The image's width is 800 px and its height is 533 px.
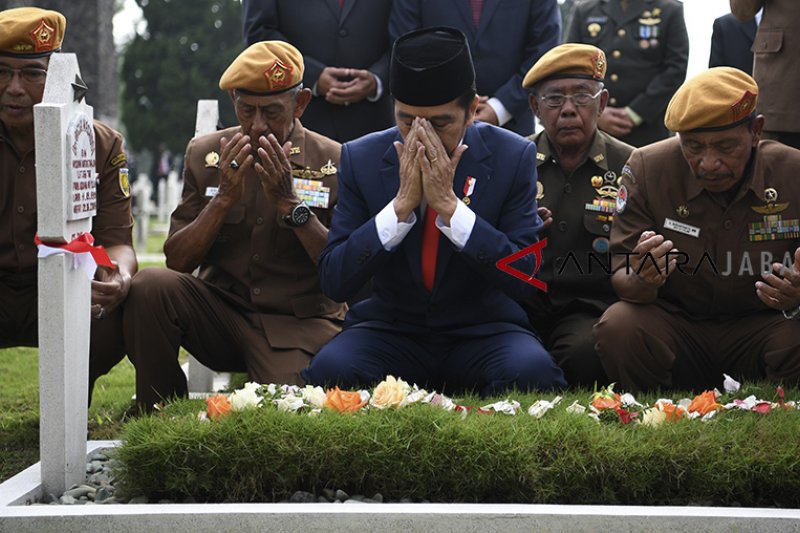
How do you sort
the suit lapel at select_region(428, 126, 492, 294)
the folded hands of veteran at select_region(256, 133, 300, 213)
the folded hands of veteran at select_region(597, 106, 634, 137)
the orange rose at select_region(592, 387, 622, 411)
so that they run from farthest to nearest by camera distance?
the folded hands of veteran at select_region(597, 106, 634, 137) → the folded hands of veteran at select_region(256, 133, 300, 213) → the suit lapel at select_region(428, 126, 492, 294) → the orange rose at select_region(592, 387, 622, 411)

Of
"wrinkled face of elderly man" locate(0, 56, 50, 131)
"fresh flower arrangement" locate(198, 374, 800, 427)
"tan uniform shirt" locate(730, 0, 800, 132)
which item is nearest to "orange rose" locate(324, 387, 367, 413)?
"fresh flower arrangement" locate(198, 374, 800, 427)

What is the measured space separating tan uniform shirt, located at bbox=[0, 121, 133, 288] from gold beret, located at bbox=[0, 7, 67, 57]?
45 centimetres

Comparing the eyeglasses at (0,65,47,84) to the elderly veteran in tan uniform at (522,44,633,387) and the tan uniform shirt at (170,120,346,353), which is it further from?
the elderly veteran in tan uniform at (522,44,633,387)

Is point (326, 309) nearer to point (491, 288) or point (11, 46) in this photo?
point (491, 288)

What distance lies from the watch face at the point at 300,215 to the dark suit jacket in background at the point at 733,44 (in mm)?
3656

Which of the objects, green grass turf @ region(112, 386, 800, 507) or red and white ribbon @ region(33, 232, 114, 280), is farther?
red and white ribbon @ region(33, 232, 114, 280)

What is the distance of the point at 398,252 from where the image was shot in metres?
5.29

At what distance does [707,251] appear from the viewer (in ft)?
17.5

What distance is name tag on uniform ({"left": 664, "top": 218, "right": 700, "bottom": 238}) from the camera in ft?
17.5

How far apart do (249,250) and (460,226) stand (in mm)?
1367

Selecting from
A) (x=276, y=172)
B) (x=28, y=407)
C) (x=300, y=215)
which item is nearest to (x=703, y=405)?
(x=300, y=215)

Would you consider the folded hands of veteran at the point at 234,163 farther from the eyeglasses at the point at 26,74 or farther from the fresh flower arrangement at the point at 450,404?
the fresh flower arrangement at the point at 450,404

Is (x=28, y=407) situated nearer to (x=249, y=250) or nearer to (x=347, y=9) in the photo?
(x=249, y=250)

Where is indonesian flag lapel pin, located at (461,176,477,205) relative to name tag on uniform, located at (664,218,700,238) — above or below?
above
